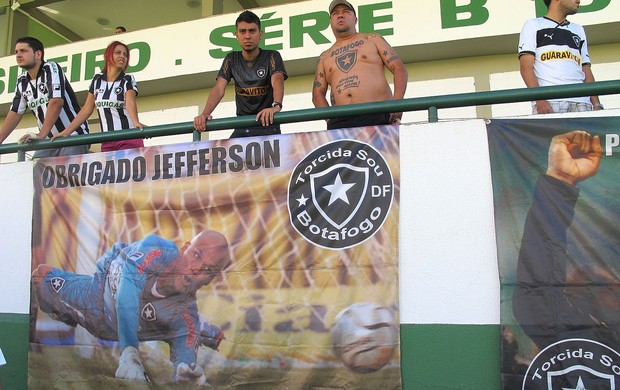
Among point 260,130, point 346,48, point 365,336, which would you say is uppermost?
point 346,48

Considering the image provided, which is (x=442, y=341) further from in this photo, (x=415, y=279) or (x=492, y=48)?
(x=492, y=48)

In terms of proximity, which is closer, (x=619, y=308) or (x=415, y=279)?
(x=619, y=308)

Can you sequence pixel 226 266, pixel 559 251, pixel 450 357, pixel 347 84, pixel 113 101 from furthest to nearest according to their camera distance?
pixel 113 101
pixel 347 84
pixel 226 266
pixel 450 357
pixel 559 251

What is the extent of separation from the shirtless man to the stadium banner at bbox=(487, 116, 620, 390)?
1037 mm

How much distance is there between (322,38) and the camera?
28.3 ft

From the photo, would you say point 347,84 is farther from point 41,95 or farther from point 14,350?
point 14,350

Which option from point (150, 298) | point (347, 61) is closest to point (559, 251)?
point (347, 61)

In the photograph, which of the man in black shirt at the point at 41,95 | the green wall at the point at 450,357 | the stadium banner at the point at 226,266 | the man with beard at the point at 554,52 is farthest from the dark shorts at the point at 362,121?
the man in black shirt at the point at 41,95

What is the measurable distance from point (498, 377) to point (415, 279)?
73 centimetres

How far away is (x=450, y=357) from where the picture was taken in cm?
332

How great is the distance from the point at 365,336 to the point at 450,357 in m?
0.52

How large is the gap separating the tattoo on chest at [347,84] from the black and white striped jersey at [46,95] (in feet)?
7.95

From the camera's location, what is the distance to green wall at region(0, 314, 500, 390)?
10.7ft

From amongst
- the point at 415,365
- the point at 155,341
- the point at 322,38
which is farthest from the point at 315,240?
the point at 322,38
